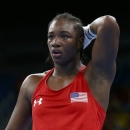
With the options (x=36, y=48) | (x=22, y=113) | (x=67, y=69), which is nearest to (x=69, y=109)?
(x=67, y=69)

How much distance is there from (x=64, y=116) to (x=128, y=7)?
2969mm

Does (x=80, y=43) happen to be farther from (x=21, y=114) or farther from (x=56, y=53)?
(x=21, y=114)

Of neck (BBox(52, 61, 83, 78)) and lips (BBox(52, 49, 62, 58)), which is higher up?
lips (BBox(52, 49, 62, 58))

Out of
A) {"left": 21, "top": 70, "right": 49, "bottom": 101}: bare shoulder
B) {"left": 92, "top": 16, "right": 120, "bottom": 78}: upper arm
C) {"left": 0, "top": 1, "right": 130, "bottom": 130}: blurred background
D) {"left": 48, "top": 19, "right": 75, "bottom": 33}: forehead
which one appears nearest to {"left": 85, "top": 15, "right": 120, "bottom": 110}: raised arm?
{"left": 92, "top": 16, "right": 120, "bottom": 78}: upper arm

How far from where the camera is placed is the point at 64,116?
151 centimetres

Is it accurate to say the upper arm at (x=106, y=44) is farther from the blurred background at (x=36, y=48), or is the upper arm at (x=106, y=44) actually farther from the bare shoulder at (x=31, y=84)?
the blurred background at (x=36, y=48)

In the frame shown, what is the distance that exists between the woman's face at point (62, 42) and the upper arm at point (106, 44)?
0.34 ft

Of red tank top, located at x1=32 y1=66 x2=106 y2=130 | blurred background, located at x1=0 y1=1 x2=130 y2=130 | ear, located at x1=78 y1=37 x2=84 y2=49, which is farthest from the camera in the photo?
blurred background, located at x1=0 y1=1 x2=130 y2=130

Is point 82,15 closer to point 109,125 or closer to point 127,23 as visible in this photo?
point 127,23

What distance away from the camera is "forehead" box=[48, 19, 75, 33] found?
159 cm

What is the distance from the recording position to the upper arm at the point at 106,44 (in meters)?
1.53

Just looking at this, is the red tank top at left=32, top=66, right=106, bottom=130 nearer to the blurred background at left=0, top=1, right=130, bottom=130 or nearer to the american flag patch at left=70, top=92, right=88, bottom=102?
the american flag patch at left=70, top=92, right=88, bottom=102

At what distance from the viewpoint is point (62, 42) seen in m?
1.55

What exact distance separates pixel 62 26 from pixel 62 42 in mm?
77
